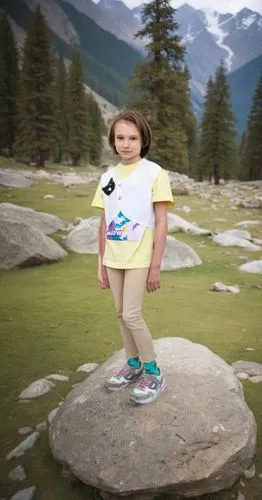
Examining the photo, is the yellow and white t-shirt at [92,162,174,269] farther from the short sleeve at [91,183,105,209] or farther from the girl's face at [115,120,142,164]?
the short sleeve at [91,183,105,209]

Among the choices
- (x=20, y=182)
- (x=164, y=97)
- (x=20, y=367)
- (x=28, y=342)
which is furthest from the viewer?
(x=164, y=97)

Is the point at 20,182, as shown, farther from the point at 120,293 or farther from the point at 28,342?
the point at 120,293

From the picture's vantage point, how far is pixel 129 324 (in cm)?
352

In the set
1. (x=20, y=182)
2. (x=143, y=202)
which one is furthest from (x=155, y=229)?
(x=20, y=182)

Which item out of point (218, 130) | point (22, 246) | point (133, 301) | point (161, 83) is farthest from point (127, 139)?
point (218, 130)

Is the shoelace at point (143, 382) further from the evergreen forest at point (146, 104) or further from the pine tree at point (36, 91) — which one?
the pine tree at point (36, 91)

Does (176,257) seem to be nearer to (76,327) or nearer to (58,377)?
(76,327)

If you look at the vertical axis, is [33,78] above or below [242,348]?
above

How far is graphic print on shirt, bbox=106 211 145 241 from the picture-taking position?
3.48 metres

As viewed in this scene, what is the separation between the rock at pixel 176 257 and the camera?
9.85m

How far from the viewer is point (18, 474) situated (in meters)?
3.11

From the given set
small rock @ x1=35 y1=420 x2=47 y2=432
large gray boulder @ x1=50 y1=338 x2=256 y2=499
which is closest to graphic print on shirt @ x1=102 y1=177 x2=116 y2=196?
large gray boulder @ x1=50 y1=338 x2=256 y2=499

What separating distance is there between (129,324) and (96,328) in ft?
9.20

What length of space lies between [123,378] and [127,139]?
2.38 metres
